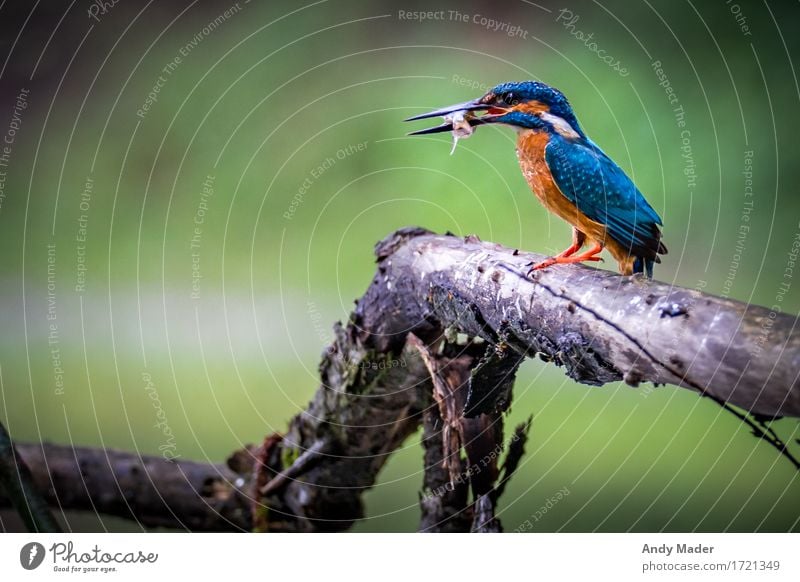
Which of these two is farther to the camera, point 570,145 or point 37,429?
point 37,429

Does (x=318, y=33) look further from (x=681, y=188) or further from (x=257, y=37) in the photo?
(x=681, y=188)

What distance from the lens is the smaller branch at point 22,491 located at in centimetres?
116

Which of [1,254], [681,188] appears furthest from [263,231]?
[681,188]

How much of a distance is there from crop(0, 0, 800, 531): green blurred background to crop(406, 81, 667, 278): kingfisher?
0.14m

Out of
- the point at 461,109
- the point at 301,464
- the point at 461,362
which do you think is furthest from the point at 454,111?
the point at 301,464

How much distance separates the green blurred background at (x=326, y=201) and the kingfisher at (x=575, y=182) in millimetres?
140

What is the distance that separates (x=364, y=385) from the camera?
1141 millimetres

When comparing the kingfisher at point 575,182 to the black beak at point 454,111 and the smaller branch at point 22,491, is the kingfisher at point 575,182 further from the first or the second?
the smaller branch at point 22,491

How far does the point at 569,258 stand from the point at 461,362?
23 centimetres

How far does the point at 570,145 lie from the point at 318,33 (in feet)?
1.72

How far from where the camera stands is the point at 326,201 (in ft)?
4.10

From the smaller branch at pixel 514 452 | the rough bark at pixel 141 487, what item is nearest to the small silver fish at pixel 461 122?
the smaller branch at pixel 514 452
